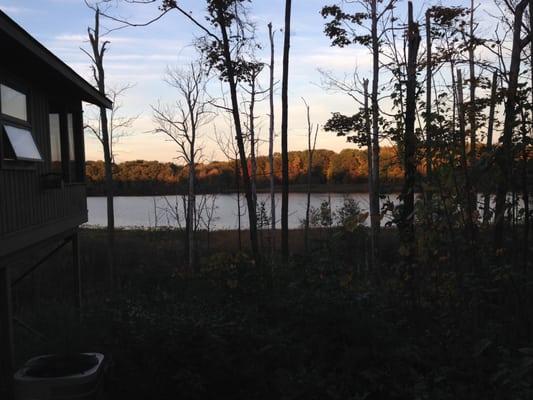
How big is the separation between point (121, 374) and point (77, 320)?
6.87 ft

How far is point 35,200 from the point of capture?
680cm

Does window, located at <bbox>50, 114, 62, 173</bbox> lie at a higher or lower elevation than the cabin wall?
higher

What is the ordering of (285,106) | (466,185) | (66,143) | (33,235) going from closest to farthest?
1. (466,185)
2. (33,235)
3. (66,143)
4. (285,106)

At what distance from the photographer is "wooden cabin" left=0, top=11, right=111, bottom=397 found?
579 centimetres

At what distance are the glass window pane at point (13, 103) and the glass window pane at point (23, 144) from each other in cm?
21

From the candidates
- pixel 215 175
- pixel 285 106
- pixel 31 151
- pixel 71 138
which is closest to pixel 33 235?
pixel 31 151

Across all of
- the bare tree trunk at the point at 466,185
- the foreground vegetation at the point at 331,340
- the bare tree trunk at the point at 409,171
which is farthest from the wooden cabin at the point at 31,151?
the bare tree trunk at the point at 466,185

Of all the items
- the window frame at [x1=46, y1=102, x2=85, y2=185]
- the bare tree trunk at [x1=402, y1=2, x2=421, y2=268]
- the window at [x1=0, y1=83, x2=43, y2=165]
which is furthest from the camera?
the window frame at [x1=46, y1=102, x2=85, y2=185]

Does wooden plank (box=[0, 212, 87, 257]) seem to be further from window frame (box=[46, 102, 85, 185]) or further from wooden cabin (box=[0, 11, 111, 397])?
window frame (box=[46, 102, 85, 185])

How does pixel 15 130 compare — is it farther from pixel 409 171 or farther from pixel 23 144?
pixel 409 171

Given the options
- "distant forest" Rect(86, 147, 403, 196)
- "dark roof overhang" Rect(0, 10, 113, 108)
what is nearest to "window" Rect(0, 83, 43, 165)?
"dark roof overhang" Rect(0, 10, 113, 108)

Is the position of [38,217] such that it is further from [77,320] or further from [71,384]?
[71,384]

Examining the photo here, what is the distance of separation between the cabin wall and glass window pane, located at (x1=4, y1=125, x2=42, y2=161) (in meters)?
0.13

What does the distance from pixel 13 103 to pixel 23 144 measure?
1.85ft
